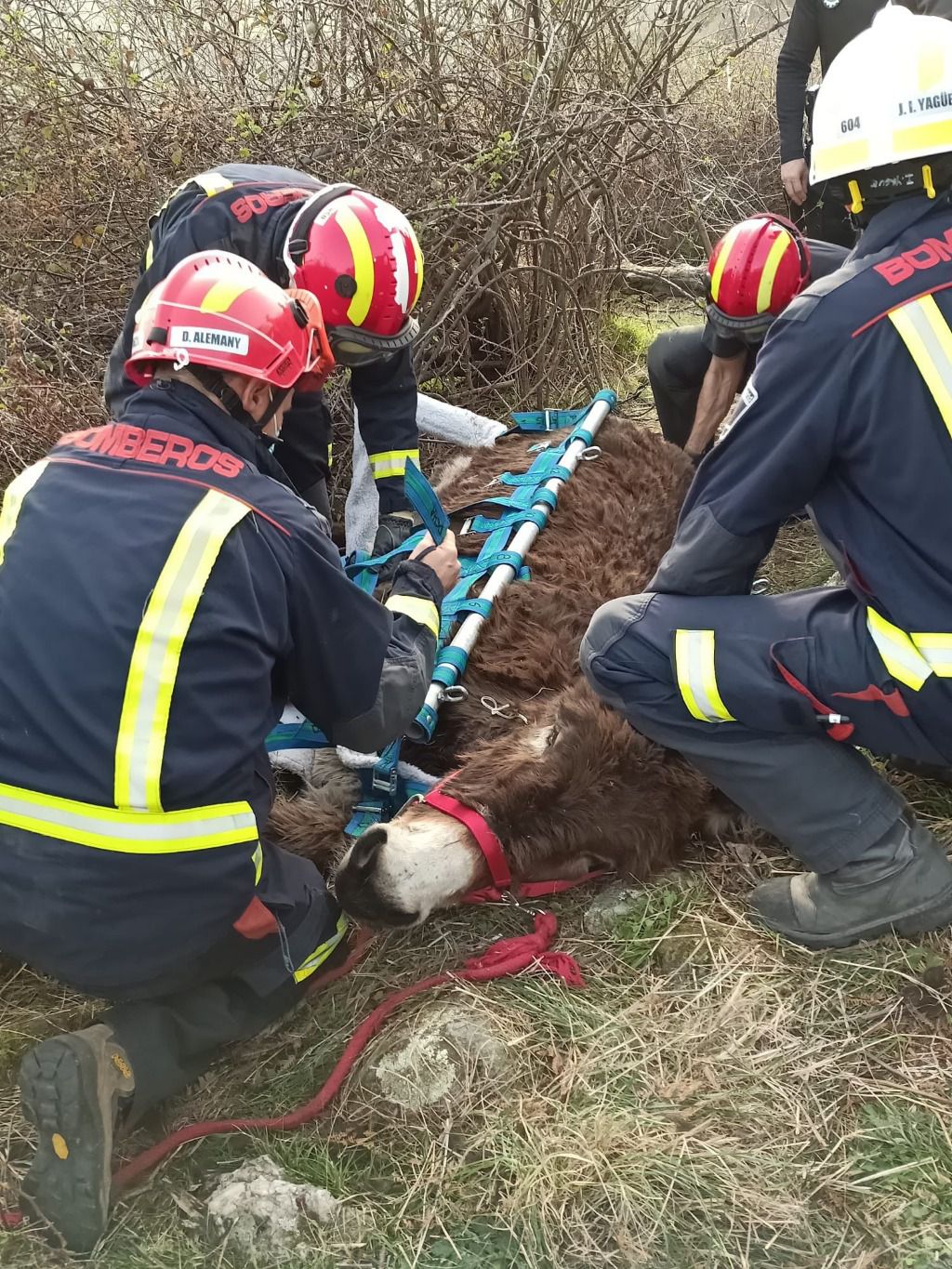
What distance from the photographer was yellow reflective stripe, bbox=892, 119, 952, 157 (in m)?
2.32

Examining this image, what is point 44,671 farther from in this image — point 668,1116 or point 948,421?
point 948,421

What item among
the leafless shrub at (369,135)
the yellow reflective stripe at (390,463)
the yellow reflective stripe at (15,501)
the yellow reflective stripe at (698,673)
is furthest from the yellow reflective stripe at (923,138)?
the leafless shrub at (369,135)

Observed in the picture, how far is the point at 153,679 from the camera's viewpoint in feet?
7.06

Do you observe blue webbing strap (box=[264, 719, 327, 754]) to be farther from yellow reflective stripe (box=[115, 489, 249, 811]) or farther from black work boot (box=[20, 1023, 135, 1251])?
black work boot (box=[20, 1023, 135, 1251])

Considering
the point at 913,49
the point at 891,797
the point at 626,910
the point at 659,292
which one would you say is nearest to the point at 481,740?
the point at 626,910

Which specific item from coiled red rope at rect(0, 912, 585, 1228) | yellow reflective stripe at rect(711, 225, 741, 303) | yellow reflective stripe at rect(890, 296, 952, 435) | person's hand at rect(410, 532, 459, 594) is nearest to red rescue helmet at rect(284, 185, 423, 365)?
person's hand at rect(410, 532, 459, 594)

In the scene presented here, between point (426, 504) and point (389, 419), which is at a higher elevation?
point (389, 419)

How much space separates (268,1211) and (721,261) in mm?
3662

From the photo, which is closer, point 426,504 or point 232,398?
point 232,398

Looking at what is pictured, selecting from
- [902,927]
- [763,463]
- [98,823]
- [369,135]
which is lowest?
[902,927]

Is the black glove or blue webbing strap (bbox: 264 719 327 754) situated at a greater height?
the black glove

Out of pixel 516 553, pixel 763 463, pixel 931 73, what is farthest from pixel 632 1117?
pixel 931 73

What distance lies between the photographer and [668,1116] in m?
2.46

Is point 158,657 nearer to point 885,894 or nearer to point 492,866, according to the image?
point 492,866
